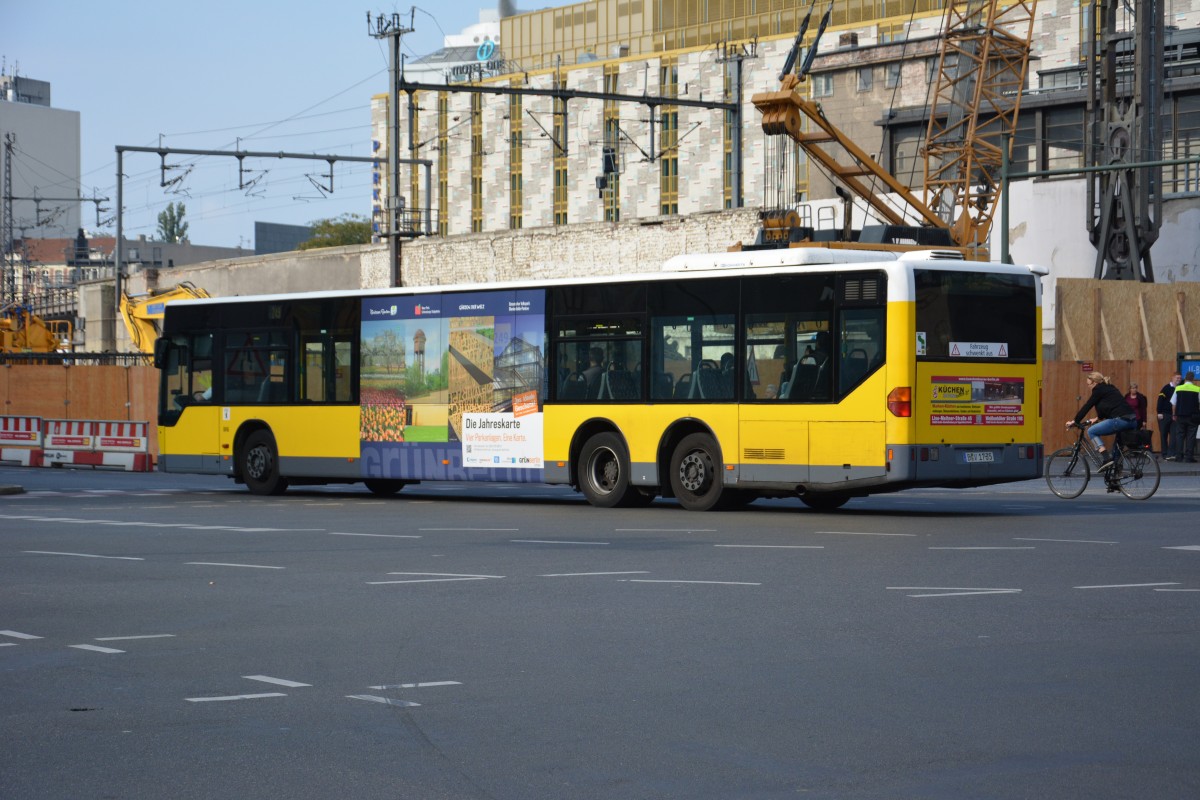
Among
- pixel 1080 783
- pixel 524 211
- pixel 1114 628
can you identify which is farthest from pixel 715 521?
pixel 524 211

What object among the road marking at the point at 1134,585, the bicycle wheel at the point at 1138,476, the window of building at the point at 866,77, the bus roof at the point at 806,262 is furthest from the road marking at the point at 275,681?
the window of building at the point at 866,77

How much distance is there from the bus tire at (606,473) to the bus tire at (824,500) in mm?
2157

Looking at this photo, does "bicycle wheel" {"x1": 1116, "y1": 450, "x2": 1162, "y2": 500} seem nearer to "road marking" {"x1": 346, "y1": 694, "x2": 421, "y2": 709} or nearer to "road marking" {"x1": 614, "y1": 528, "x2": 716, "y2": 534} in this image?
"road marking" {"x1": 614, "y1": 528, "x2": 716, "y2": 534}

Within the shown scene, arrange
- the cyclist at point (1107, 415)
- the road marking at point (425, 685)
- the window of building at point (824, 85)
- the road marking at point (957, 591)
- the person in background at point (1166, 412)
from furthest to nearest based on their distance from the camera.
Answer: the window of building at point (824, 85)
the person in background at point (1166, 412)
the cyclist at point (1107, 415)
the road marking at point (957, 591)
the road marking at point (425, 685)

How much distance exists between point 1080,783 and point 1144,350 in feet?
125

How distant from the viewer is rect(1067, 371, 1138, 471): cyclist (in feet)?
76.2

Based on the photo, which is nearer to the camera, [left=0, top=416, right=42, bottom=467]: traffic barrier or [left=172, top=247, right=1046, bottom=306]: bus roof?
[left=172, top=247, right=1046, bottom=306]: bus roof

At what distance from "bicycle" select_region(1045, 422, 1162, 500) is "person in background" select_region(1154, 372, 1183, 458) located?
11893mm

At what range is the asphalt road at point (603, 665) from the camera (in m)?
A: 6.44

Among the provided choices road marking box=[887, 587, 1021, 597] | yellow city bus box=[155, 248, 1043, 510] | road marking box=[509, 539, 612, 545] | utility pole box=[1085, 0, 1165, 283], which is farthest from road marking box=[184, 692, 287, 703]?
utility pole box=[1085, 0, 1165, 283]

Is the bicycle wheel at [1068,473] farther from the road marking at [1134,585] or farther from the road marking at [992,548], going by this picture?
the road marking at [1134,585]

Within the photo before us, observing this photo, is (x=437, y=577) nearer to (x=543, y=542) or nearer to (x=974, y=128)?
(x=543, y=542)

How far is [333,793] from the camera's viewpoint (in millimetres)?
6082

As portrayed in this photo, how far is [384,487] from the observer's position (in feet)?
90.7
